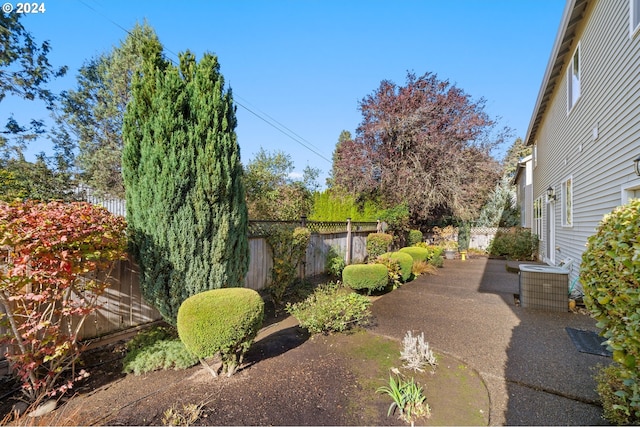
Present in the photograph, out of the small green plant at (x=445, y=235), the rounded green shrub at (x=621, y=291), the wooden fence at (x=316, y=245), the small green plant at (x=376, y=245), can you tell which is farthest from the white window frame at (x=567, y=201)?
the small green plant at (x=445, y=235)

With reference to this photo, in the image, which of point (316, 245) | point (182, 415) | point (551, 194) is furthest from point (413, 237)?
point (182, 415)

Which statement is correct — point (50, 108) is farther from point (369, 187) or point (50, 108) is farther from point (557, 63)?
point (557, 63)

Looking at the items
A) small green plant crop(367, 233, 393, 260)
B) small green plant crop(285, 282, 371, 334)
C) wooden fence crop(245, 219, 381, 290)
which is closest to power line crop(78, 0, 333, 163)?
wooden fence crop(245, 219, 381, 290)

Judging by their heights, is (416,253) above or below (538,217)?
below

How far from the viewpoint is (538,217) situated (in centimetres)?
1157

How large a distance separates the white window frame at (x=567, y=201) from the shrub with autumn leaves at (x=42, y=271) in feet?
29.8

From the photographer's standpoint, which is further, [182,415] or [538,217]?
[538,217]

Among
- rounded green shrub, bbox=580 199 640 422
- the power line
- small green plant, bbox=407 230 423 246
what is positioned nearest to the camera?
rounded green shrub, bbox=580 199 640 422

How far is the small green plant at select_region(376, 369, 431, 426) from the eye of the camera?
2309 mm

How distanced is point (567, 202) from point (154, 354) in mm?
9376

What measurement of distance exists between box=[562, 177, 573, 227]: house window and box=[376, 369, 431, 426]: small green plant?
6771 mm

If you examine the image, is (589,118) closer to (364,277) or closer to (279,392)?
(364,277)

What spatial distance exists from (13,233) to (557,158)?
38.1 feet

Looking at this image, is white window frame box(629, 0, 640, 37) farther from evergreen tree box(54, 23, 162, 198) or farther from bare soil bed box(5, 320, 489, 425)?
evergreen tree box(54, 23, 162, 198)
